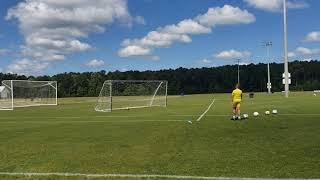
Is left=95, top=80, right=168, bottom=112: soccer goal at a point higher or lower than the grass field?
higher

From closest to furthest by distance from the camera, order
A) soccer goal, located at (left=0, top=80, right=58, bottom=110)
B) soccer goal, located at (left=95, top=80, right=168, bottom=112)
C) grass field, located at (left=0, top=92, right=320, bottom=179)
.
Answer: grass field, located at (left=0, top=92, right=320, bottom=179) → soccer goal, located at (left=95, top=80, right=168, bottom=112) → soccer goal, located at (left=0, top=80, right=58, bottom=110)

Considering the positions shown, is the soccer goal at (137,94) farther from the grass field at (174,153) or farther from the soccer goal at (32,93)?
the grass field at (174,153)

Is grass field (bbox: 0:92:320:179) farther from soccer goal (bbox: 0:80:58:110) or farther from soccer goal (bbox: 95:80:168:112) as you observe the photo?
soccer goal (bbox: 0:80:58:110)

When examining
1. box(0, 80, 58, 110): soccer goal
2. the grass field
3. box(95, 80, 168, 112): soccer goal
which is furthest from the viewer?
box(0, 80, 58, 110): soccer goal

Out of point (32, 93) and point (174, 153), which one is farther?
point (32, 93)

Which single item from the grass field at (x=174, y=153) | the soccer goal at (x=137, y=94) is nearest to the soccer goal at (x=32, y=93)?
the soccer goal at (x=137, y=94)

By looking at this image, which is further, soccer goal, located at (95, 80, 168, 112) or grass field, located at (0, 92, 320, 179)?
soccer goal, located at (95, 80, 168, 112)

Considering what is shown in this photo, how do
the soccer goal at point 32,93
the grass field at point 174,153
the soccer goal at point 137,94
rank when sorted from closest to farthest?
the grass field at point 174,153, the soccer goal at point 137,94, the soccer goal at point 32,93

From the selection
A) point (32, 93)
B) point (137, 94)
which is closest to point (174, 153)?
point (137, 94)

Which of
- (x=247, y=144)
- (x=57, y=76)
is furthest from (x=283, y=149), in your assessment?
(x=57, y=76)

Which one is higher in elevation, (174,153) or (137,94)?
(137,94)

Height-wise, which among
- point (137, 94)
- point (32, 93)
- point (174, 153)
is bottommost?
point (174, 153)

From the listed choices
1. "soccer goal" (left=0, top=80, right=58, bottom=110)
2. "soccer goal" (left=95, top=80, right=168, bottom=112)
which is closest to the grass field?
"soccer goal" (left=95, top=80, right=168, bottom=112)

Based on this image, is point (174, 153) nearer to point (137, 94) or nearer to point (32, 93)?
point (137, 94)
